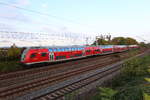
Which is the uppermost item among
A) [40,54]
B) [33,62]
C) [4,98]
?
[40,54]

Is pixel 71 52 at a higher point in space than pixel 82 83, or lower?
higher

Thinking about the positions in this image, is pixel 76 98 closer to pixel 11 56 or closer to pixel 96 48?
pixel 11 56

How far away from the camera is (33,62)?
54.6 feet

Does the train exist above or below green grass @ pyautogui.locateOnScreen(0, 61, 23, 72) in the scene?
above

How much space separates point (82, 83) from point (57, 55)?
10.6 m

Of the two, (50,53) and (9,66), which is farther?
(50,53)

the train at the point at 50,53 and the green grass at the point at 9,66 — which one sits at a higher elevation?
the train at the point at 50,53

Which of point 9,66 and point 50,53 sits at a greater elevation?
point 50,53

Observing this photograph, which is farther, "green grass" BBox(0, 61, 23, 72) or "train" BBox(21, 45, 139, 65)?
"train" BBox(21, 45, 139, 65)

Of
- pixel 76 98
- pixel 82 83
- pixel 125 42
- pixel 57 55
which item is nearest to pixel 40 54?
pixel 57 55

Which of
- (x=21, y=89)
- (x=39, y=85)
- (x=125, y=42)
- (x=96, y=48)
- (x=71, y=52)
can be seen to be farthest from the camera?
(x=125, y=42)

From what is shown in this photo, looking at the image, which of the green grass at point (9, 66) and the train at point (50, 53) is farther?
the train at point (50, 53)

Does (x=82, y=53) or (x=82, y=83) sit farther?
(x=82, y=53)

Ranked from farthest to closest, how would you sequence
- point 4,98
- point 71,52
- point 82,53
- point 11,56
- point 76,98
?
point 82,53
point 71,52
point 11,56
point 4,98
point 76,98
